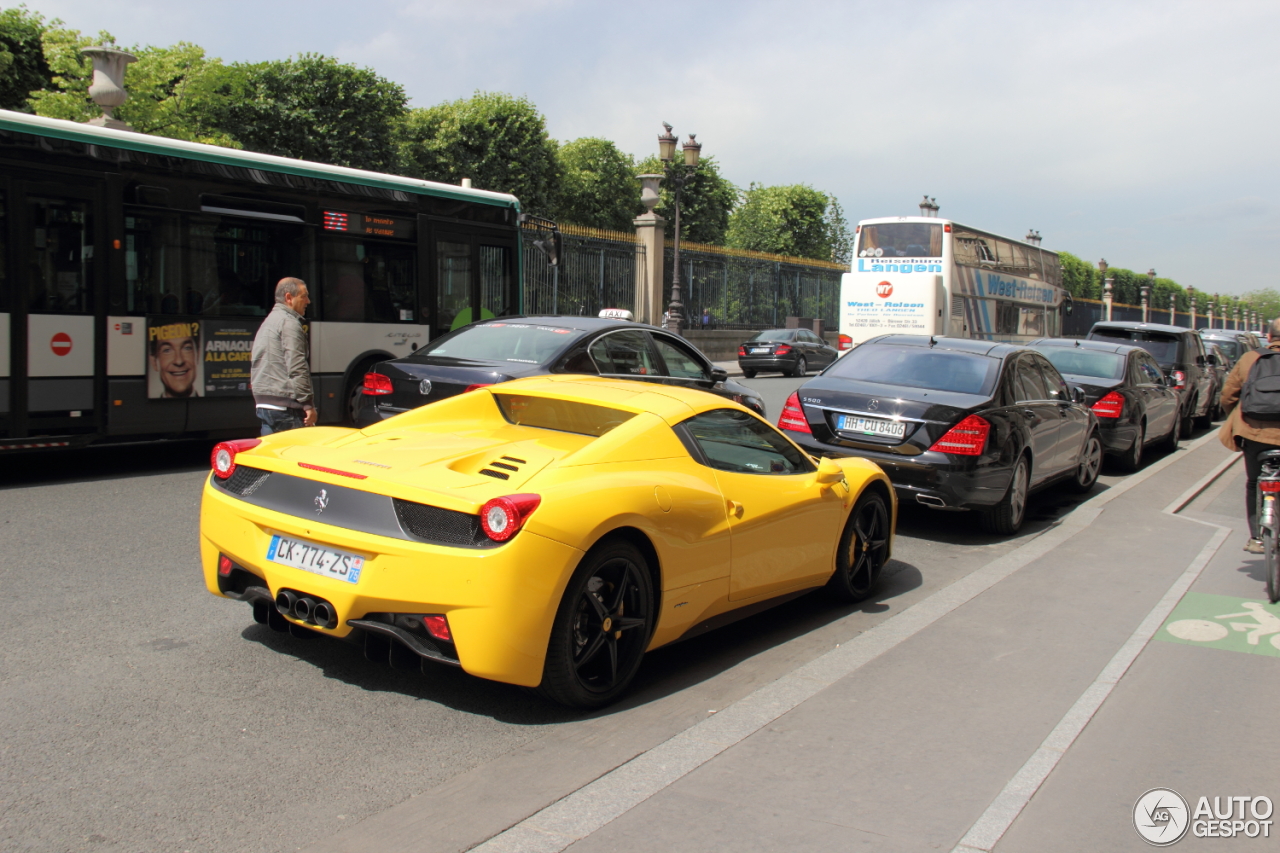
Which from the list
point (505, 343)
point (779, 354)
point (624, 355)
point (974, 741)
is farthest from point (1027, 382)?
point (779, 354)

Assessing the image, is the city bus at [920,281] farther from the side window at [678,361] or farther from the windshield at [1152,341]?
the side window at [678,361]

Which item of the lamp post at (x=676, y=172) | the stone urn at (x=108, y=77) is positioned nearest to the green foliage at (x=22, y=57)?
the lamp post at (x=676, y=172)

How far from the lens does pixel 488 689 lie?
4.43 m

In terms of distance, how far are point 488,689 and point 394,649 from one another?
1.93 feet

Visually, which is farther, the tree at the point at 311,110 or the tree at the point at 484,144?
the tree at the point at 484,144

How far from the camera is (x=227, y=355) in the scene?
1010cm

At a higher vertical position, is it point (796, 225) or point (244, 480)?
point (796, 225)

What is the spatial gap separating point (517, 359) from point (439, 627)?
515 centimetres

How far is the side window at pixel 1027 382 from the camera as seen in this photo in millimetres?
9000

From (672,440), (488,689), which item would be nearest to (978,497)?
(672,440)

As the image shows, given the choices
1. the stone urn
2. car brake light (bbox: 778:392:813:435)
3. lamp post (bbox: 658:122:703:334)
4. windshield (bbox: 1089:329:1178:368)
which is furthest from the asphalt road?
lamp post (bbox: 658:122:703:334)

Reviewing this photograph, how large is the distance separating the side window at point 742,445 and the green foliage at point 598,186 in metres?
56.1

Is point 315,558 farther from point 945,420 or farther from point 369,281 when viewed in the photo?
point 369,281

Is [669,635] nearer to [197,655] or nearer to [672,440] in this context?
[672,440]
